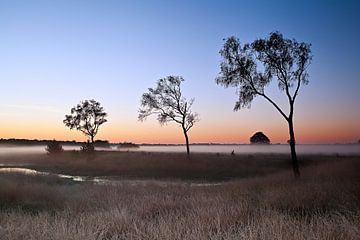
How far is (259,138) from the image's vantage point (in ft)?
570

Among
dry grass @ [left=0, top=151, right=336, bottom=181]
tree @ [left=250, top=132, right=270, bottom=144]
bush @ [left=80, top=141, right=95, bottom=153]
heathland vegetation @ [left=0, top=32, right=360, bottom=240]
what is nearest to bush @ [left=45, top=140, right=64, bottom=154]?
heathland vegetation @ [left=0, top=32, right=360, bottom=240]

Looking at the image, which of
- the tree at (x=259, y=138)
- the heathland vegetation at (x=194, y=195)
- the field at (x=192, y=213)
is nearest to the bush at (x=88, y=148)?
the heathland vegetation at (x=194, y=195)

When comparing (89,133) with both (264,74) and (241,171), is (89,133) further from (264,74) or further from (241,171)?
(264,74)

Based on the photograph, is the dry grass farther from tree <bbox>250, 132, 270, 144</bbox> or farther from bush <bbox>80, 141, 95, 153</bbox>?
tree <bbox>250, 132, 270, 144</bbox>

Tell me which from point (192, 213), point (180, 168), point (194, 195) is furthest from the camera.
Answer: point (180, 168)

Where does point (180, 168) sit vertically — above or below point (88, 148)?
below

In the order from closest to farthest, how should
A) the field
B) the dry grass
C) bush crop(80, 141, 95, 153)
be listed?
the field
the dry grass
bush crop(80, 141, 95, 153)

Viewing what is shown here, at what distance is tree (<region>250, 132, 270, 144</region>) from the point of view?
6726 inches

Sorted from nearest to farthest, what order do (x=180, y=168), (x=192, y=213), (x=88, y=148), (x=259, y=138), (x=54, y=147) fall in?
(x=192, y=213) < (x=180, y=168) < (x=88, y=148) < (x=54, y=147) < (x=259, y=138)

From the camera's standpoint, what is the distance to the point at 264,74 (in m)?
27.1

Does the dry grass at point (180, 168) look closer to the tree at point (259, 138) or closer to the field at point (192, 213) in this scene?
the field at point (192, 213)

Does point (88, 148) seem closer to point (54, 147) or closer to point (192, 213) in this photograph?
point (54, 147)

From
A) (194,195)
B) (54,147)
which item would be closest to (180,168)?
(194,195)

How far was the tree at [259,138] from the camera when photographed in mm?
170837
